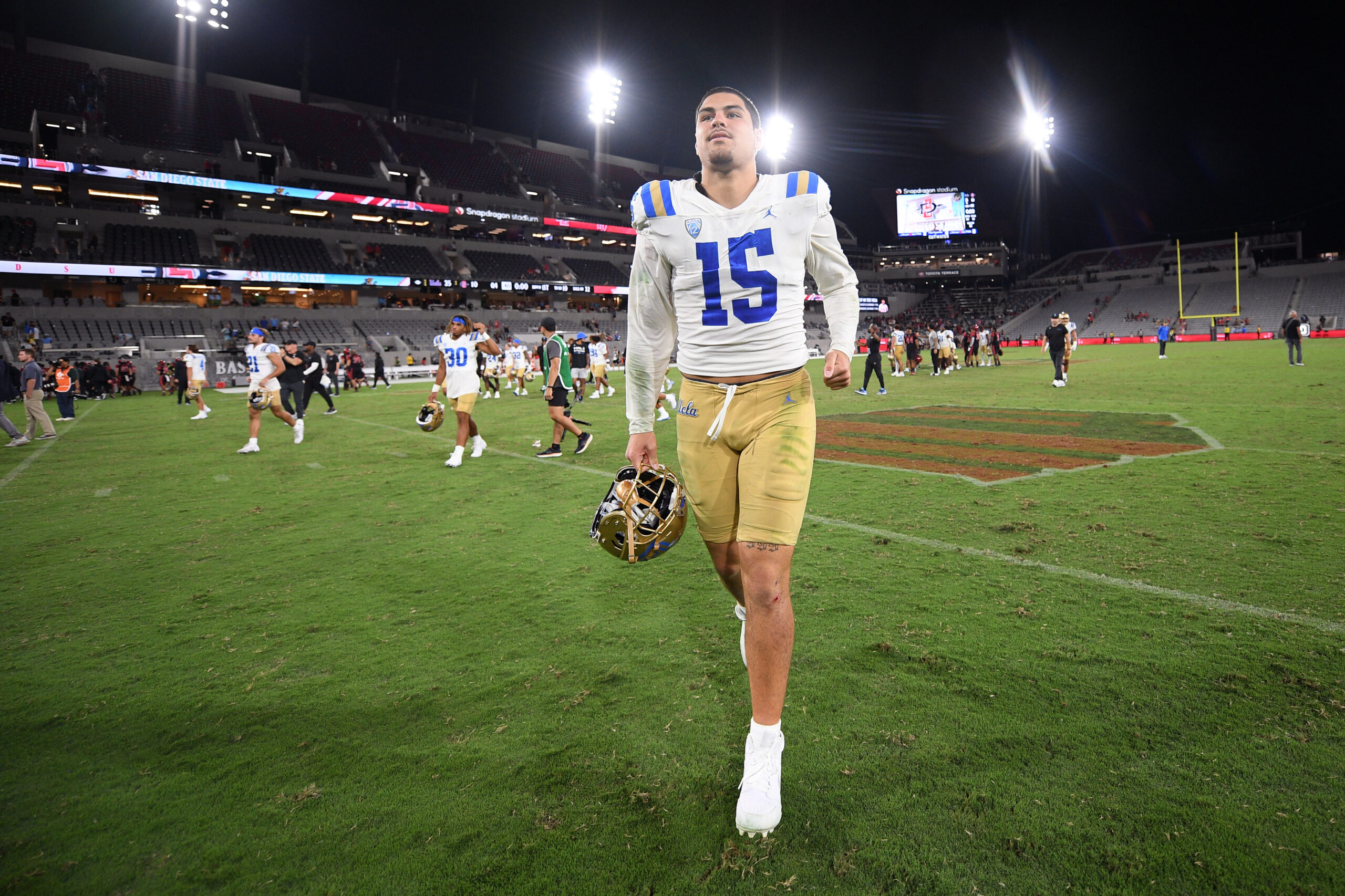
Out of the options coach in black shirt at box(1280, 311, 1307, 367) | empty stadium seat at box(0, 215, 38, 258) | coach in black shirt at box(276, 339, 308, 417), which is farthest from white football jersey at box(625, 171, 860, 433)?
empty stadium seat at box(0, 215, 38, 258)

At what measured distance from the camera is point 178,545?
19.5 ft

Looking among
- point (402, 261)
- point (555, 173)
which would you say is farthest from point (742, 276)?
point (555, 173)

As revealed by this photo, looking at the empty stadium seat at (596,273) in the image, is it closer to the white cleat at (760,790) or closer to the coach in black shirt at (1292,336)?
the coach in black shirt at (1292,336)

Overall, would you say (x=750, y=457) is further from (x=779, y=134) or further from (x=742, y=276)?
(x=779, y=134)

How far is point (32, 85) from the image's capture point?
43.3 m

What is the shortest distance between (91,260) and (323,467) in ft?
139

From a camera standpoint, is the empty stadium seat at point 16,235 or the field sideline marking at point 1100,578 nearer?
the field sideline marking at point 1100,578

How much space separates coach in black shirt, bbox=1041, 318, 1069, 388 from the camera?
1778 cm

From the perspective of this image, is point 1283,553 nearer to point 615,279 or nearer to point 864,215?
point 615,279

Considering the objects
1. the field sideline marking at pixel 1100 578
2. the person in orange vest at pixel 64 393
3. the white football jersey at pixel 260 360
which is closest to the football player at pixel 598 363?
the white football jersey at pixel 260 360

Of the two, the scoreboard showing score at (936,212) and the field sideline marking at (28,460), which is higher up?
the scoreboard showing score at (936,212)

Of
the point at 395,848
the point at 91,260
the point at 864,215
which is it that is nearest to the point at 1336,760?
the point at 395,848

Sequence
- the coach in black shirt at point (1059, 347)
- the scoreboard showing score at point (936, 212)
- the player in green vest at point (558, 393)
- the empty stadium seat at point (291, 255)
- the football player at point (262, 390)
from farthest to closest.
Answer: the scoreboard showing score at point (936, 212) < the empty stadium seat at point (291, 255) < the coach in black shirt at point (1059, 347) < the football player at point (262, 390) < the player in green vest at point (558, 393)

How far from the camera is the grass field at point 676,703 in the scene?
82.5 inches
